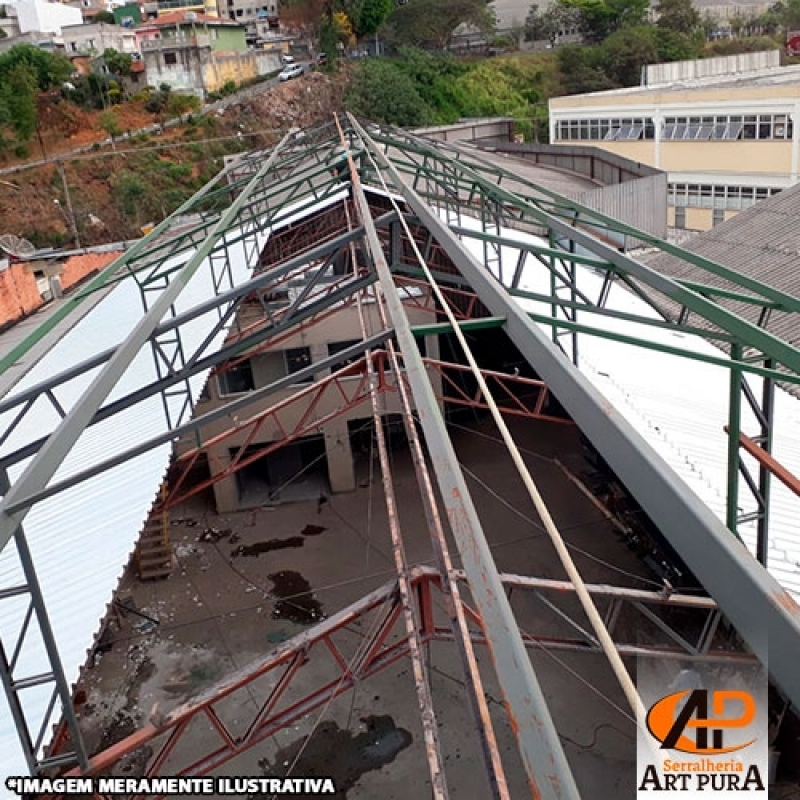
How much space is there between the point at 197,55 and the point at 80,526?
119 ft

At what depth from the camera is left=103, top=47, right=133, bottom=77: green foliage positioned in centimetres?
3456

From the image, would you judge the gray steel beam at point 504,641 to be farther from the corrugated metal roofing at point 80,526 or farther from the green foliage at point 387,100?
the green foliage at point 387,100

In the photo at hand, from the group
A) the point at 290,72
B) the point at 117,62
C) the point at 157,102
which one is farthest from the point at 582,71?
the point at 117,62

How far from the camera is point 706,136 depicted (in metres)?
22.8

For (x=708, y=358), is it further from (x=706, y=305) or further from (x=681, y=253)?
(x=681, y=253)

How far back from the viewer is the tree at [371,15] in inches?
1506

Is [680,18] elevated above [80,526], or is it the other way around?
[680,18]

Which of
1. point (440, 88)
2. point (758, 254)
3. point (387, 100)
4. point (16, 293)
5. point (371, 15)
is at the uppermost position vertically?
point (371, 15)

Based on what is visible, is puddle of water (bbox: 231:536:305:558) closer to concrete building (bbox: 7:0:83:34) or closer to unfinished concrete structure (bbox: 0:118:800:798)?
unfinished concrete structure (bbox: 0:118:800:798)

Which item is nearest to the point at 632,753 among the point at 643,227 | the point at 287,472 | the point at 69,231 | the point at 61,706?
the point at 61,706

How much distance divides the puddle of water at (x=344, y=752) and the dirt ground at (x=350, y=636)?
0.02 meters

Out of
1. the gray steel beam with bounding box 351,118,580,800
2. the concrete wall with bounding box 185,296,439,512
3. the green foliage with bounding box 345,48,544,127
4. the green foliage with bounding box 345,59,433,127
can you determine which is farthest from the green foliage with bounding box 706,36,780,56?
the gray steel beam with bounding box 351,118,580,800

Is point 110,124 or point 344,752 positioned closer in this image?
point 344,752

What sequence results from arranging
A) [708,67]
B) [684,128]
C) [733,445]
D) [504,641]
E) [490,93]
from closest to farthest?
Answer: [504,641]
[733,445]
[684,128]
[708,67]
[490,93]
